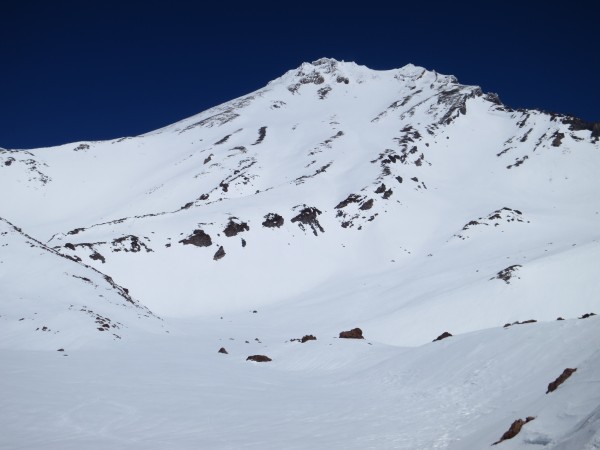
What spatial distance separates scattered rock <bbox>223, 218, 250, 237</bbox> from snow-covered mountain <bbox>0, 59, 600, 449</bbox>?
0.79ft

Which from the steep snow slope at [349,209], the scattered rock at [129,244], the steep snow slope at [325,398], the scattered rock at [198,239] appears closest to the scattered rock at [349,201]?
the steep snow slope at [349,209]

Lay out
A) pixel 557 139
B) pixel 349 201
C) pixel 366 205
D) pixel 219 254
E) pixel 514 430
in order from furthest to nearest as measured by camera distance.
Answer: pixel 557 139, pixel 349 201, pixel 366 205, pixel 219 254, pixel 514 430

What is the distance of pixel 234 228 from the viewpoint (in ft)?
217

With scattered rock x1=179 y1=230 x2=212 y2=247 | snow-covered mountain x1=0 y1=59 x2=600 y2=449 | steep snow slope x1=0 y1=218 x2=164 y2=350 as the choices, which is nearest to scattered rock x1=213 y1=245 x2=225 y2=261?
snow-covered mountain x1=0 y1=59 x2=600 y2=449

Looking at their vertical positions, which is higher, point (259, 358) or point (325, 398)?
point (259, 358)

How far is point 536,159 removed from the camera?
9700 cm

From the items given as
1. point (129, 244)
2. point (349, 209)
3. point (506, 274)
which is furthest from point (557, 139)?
point (129, 244)

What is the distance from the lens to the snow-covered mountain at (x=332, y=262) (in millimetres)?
12117

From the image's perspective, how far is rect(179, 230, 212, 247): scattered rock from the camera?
2419 inches

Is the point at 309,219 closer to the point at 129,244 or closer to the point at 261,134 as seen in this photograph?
the point at 129,244

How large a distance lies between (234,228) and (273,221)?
6945 millimetres

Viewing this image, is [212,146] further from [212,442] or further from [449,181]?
[212,442]

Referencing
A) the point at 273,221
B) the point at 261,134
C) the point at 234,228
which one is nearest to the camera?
the point at 234,228

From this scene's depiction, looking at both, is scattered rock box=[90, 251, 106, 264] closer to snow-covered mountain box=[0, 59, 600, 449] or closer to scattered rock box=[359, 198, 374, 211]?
snow-covered mountain box=[0, 59, 600, 449]
